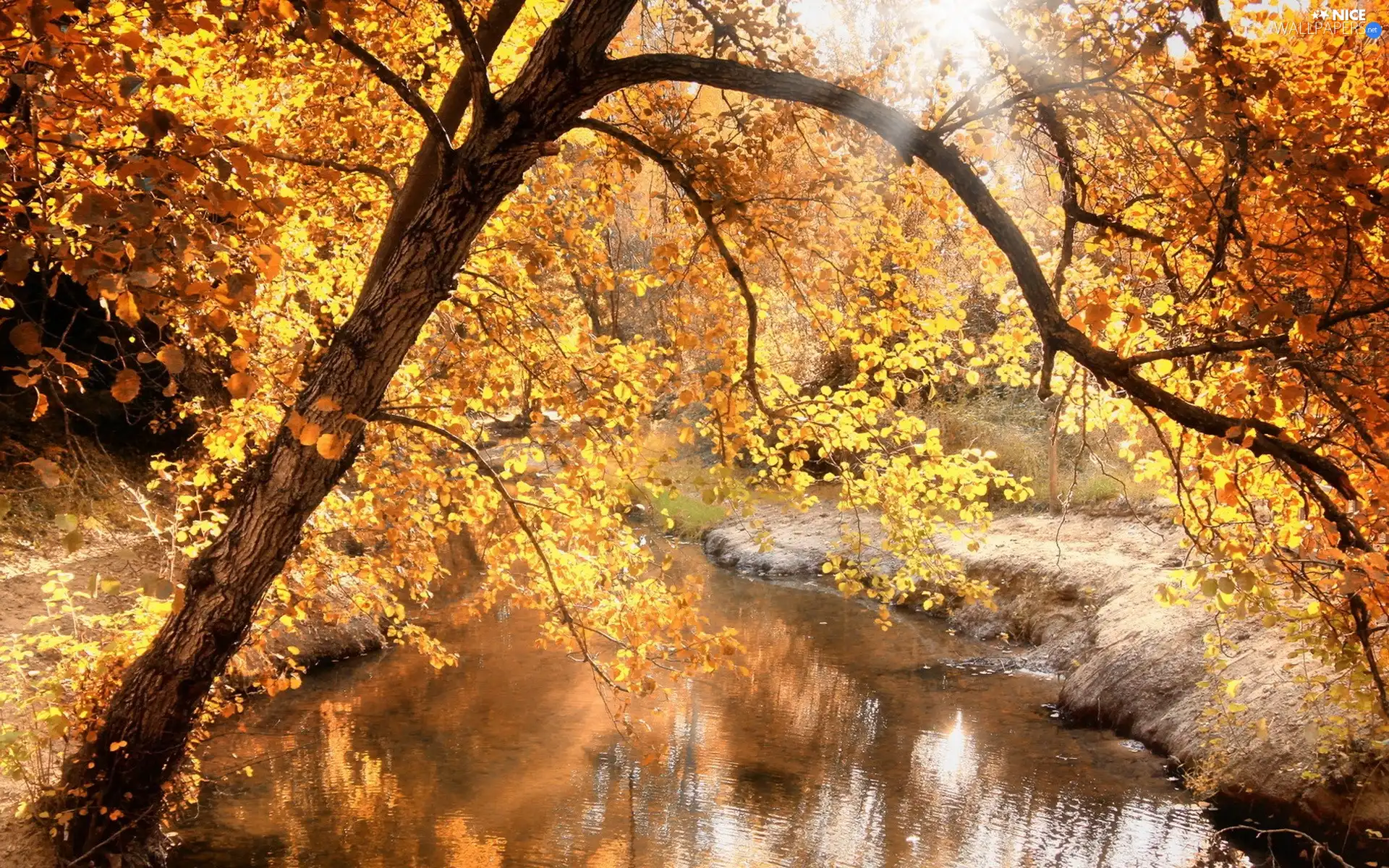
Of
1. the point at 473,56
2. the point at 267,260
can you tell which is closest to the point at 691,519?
the point at 473,56

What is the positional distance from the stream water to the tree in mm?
1793

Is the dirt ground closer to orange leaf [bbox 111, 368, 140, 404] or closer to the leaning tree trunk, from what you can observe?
the leaning tree trunk

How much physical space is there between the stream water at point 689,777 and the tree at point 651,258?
1793mm

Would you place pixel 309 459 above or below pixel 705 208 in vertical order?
below

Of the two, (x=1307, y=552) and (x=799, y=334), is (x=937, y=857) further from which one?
(x=799, y=334)

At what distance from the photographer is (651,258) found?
6.07 meters

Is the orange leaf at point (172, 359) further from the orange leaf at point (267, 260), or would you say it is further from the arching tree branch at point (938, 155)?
the arching tree branch at point (938, 155)

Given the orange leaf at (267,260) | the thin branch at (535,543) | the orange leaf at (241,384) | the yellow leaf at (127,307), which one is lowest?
the thin branch at (535,543)

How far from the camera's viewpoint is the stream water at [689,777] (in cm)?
724

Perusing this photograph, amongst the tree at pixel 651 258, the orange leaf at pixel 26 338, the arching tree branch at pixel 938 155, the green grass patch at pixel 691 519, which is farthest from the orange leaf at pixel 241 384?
the green grass patch at pixel 691 519

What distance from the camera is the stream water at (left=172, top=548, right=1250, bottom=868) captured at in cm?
724

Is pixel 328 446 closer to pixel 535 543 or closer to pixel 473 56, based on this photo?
pixel 473 56

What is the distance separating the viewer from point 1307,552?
5258 millimetres

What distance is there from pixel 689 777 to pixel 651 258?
195 inches
